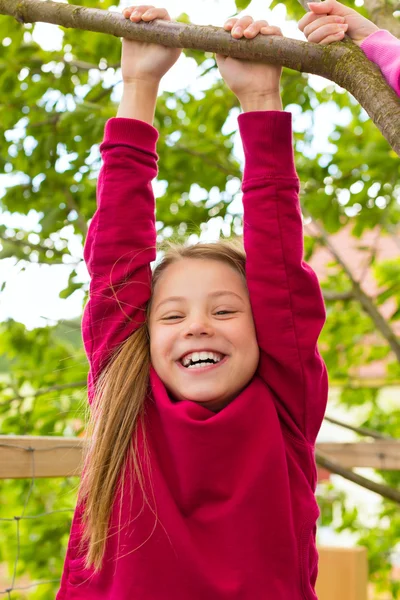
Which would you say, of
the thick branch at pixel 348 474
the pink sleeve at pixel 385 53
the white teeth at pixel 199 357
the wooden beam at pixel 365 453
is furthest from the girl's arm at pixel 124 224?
the wooden beam at pixel 365 453

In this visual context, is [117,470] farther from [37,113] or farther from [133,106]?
[37,113]

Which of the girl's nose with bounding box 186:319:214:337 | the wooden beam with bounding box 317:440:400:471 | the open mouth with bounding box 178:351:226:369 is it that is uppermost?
the girl's nose with bounding box 186:319:214:337

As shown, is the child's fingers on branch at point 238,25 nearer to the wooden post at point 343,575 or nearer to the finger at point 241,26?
the finger at point 241,26

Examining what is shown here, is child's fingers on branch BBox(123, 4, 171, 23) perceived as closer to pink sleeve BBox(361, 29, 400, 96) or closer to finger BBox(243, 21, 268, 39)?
→ finger BBox(243, 21, 268, 39)

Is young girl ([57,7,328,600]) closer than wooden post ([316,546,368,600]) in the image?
Yes

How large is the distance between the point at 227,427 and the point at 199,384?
82mm

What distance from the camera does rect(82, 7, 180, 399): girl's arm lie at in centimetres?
127

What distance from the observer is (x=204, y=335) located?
1.17 meters

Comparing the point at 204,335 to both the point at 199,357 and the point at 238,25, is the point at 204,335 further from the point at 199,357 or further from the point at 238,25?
the point at 238,25

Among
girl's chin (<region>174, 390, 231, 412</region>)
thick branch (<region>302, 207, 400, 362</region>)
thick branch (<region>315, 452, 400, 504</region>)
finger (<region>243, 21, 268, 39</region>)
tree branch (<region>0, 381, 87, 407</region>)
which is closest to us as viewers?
finger (<region>243, 21, 268, 39</region>)

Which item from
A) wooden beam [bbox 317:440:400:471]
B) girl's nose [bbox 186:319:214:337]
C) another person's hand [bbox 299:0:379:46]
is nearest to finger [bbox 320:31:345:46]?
another person's hand [bbox 299:0:379:46]

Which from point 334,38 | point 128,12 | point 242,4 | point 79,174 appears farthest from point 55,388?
point 334,38

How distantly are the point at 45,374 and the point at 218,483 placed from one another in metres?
1.58

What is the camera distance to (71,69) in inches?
88.2
